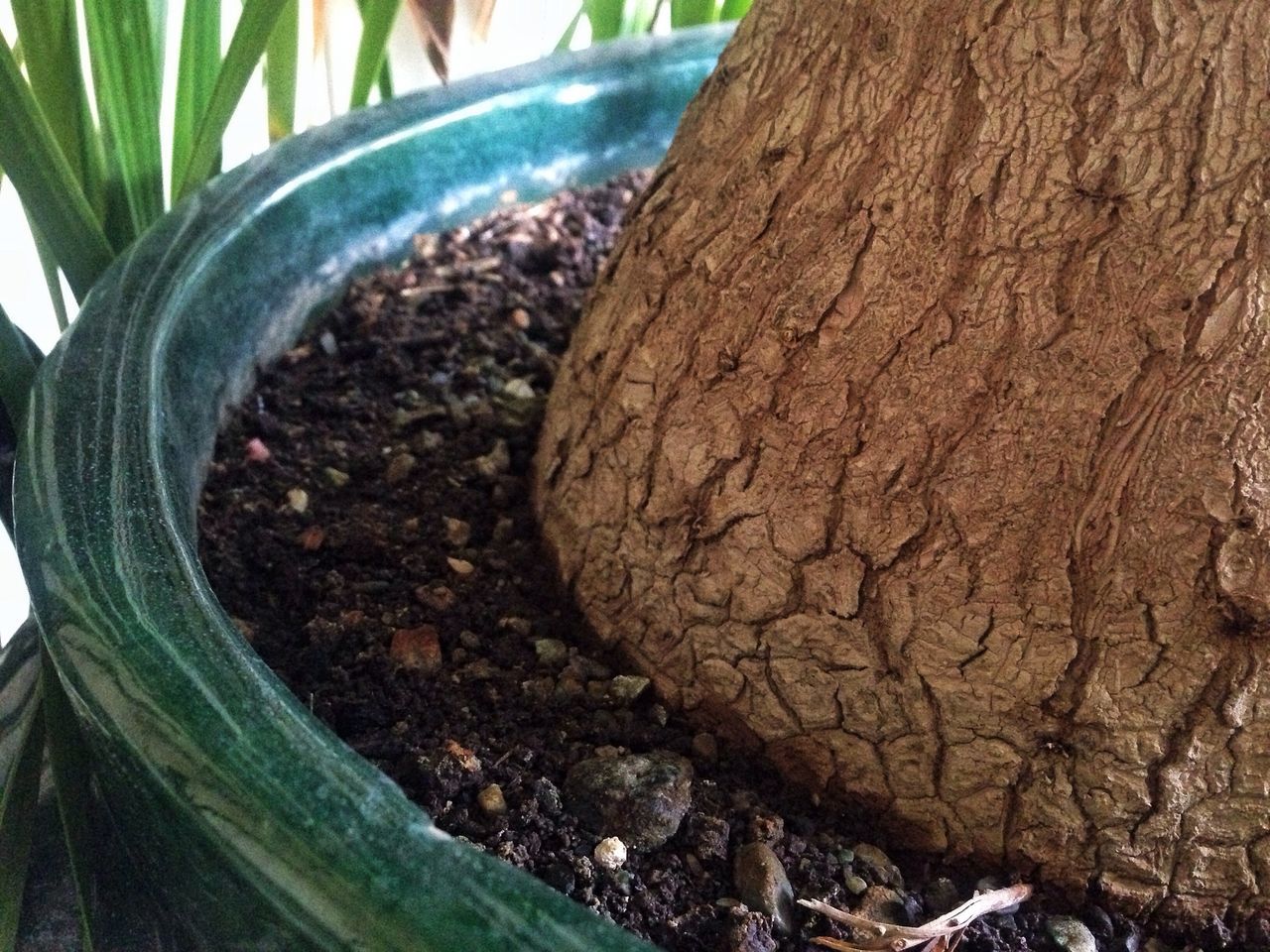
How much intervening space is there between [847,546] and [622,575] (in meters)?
0.16

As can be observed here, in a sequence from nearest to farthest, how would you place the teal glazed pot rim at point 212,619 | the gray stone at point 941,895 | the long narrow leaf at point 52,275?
the teal glazed pot rim at point 212,619 < the gray stone at point 941,895 < the long narrow leaf at point 52,275

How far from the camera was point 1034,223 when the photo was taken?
537mm

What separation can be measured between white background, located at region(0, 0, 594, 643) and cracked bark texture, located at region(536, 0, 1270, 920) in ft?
1.34

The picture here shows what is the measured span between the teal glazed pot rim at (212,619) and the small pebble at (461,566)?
0.18 meters

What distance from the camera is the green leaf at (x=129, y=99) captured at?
77cm

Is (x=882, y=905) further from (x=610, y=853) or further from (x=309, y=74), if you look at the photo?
(x=309, y=74)

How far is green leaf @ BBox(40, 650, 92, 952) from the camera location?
59 cm

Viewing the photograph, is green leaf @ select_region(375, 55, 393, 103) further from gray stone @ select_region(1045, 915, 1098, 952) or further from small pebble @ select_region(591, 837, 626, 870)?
gray stone @ select_region(1045, 915, 1098, 952)

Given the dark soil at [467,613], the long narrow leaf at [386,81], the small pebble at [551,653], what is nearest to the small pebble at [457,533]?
the dark soil at [467,613]

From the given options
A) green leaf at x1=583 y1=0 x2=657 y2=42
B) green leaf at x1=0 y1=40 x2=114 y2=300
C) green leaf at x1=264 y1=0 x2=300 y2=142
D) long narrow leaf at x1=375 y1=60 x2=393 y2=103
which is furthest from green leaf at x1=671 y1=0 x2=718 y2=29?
green leaf at x1=0 y1=40 x2=114 y2=300

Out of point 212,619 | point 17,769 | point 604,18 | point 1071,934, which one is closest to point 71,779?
point 17,769

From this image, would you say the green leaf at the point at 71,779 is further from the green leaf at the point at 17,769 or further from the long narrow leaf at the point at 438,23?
the long narrow leaf at the point at 438,23

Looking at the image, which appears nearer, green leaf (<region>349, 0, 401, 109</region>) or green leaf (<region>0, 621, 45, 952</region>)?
green leaf (<region>0, 621, 45, 952</region>)

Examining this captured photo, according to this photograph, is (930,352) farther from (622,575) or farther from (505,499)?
(505,499)
